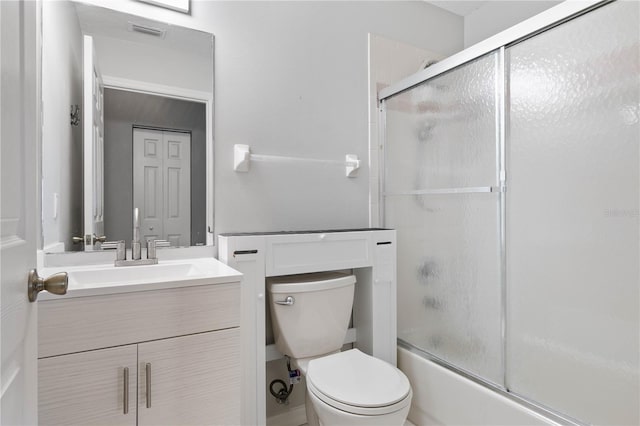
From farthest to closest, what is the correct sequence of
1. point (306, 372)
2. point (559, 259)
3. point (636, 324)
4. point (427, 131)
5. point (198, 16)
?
1. point (427, 131)
2. point (198, 16)
3. point (306, 372)
4. point (559, 259)
5. point (636, 324)

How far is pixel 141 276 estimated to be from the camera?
4.59 feet

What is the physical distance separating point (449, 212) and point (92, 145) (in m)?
1.61

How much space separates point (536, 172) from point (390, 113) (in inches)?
36.8

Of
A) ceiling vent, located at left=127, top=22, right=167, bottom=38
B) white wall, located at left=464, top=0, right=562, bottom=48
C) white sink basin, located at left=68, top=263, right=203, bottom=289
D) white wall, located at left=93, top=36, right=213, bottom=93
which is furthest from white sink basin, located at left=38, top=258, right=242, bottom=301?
white wall, located at left=464, top=0, right=562, bottom=48

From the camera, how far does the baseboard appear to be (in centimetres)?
182

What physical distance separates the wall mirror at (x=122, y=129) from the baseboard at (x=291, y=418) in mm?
960

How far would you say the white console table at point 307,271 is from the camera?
5.08 ft

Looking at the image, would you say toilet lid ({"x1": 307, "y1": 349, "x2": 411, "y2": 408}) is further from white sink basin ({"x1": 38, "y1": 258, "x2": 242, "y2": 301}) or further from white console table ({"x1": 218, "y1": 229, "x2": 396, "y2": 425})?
white sink basin ({"x1": 38, "y1": 258, "x2": 242, "y2": 301})

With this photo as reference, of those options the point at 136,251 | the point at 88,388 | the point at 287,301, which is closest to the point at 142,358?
the point at 88,388

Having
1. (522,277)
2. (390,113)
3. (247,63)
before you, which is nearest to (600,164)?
(522,277)

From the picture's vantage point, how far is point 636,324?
121 centimetres

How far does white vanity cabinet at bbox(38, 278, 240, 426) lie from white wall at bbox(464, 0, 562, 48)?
2.26m

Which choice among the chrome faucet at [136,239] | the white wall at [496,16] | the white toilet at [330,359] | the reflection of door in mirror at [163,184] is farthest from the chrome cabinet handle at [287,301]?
the white wall at [496,16]

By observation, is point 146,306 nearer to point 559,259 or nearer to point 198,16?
point 198,16
